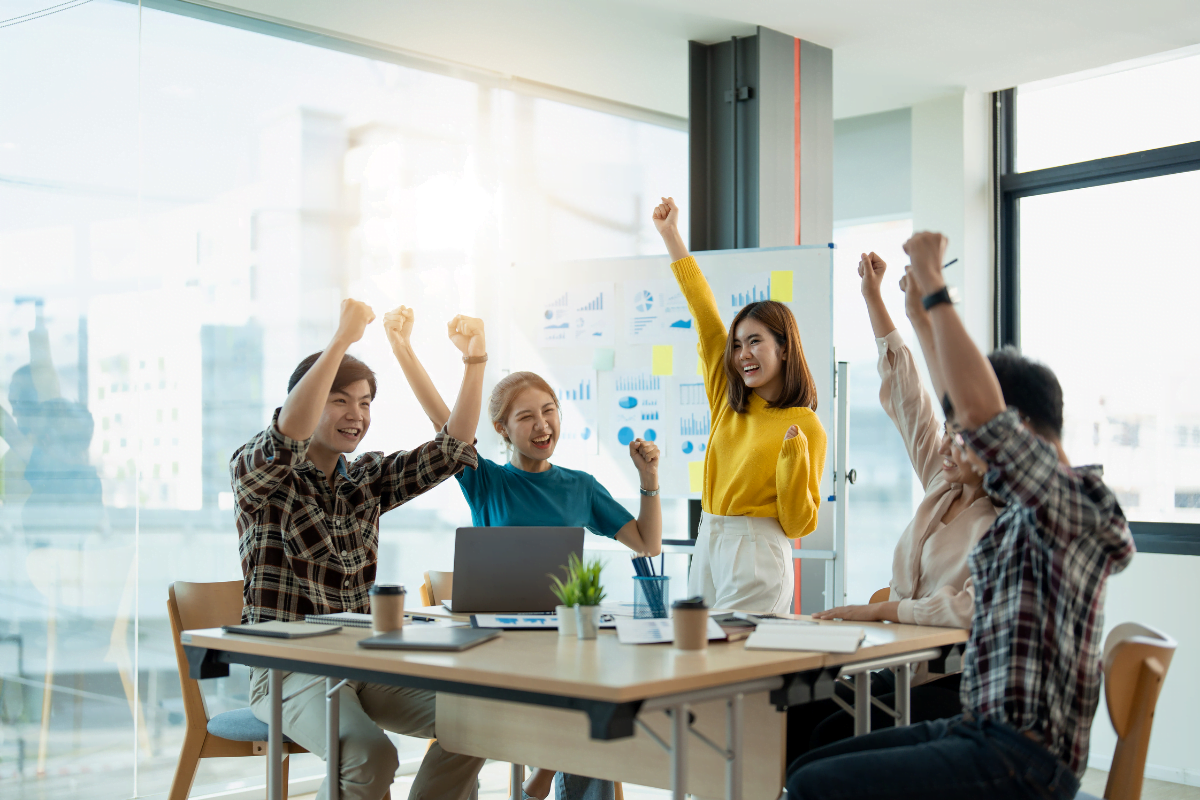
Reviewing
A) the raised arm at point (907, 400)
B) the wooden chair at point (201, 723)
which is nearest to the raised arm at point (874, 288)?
the raised arm at point (907, 400)

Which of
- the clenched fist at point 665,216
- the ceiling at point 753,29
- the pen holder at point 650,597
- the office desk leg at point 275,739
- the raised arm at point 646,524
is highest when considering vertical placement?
the ceiling at point 753,29

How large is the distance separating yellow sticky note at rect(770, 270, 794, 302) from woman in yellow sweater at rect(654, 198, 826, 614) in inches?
37.7

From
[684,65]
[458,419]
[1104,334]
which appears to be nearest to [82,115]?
[458,419]

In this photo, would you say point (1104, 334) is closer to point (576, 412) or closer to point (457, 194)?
point (576, 412)

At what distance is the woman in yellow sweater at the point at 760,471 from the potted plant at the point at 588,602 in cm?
89

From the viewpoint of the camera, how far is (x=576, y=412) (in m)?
4.29

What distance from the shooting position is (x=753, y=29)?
415 centimetres

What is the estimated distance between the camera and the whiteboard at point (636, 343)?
3898 millimetres

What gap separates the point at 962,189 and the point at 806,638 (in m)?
3.49

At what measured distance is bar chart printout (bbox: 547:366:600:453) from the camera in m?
4.25

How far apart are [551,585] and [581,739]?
33 cm

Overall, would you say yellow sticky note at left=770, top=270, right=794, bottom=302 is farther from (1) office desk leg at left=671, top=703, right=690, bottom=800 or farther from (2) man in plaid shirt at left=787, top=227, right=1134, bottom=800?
(1) office desk leg at left=671, top=703, right=690, bottom=800

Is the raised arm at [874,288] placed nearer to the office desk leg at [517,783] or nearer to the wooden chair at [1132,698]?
the wooden chair at [1132,698]

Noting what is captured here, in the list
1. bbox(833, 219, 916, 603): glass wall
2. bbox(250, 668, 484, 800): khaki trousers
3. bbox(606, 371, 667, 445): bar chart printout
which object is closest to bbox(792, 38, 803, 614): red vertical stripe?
bbox(606, 371, 667, 445): bar chart printout
